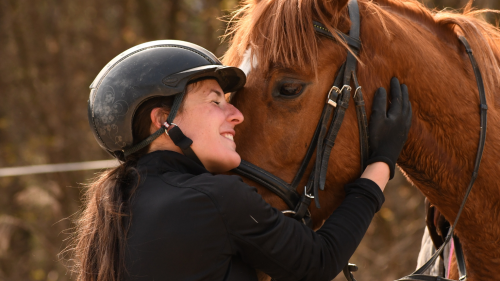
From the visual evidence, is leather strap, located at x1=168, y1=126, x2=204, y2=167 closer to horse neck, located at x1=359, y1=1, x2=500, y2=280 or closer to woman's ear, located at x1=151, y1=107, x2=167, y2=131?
woman's ear, located at x1=151, y1=107, x2=167, y2=131

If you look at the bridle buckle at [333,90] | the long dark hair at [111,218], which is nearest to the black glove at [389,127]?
the bridle buckle at [333,90]

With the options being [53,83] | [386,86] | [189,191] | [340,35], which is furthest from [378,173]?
[53,83]

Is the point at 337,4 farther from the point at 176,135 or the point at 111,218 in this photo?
the point at 111,218

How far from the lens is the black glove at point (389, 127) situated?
225 centimetres

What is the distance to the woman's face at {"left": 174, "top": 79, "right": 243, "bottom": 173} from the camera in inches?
82.7

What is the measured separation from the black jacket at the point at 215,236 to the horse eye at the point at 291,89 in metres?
0.45

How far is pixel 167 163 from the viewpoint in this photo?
82.7 inches

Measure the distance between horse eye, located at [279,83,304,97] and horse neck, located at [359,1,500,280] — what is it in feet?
1.11

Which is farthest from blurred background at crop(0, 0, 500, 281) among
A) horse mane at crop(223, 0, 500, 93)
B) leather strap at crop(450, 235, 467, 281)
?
leather strap at crop(450, 235, 467, 281)

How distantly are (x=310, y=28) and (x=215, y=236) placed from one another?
0.99 m

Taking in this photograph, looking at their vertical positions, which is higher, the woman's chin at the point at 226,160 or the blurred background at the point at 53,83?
the woman's chin at the point at 226,160

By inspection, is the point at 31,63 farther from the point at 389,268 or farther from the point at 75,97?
the point at 389,268

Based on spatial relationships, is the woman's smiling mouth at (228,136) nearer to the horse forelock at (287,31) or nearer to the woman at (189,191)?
the woman at (189,191)

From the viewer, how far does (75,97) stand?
33.0 feet
